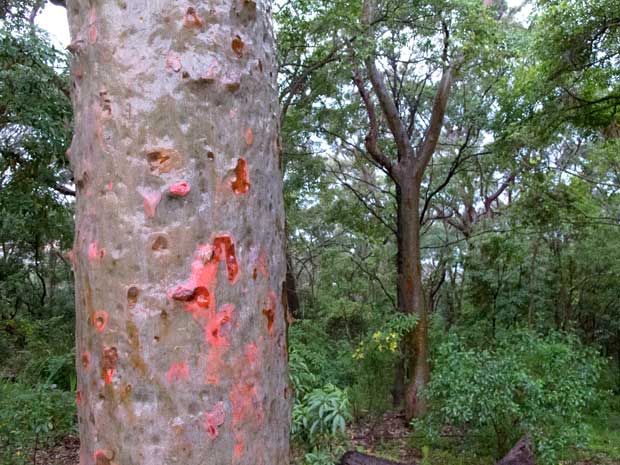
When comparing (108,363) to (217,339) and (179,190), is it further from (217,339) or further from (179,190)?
(179,190)

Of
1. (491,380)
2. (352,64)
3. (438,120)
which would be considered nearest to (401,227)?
(438,120)

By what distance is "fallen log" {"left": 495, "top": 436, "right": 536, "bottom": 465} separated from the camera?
4852mm

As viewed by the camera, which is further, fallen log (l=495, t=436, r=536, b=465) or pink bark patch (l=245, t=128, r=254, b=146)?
fallen log (l=495, t=436, r=536, b=465)

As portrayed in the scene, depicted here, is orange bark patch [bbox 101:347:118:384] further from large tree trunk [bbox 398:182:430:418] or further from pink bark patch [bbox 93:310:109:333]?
large tree trunk [bbox 398:182:430:418]

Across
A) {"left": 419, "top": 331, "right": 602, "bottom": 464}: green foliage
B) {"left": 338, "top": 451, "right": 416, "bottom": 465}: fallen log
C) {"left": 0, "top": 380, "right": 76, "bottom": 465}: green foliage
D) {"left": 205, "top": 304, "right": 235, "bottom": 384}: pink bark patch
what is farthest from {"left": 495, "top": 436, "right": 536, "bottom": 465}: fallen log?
{"left": 205, "top": 304, "right": 235, "bottom": 384}: pink bark patch

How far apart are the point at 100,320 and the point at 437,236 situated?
1391 centimetres

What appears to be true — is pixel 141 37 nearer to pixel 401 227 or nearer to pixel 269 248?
pixel 269 248

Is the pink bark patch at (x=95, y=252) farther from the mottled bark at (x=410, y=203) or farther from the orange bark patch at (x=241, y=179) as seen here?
the mottled bark at (x=410, y=203)

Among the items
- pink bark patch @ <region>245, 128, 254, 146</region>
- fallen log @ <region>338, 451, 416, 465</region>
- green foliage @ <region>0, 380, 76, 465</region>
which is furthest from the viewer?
green foliage @ <region>0, 380, 76, 465</region>

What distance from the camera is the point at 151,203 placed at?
0.91 m

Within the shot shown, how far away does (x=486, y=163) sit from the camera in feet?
35.8

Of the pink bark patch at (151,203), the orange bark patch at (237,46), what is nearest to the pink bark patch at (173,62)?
the orange bark patch at (237,46)

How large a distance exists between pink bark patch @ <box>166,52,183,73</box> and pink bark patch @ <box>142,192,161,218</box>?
0.22 metres

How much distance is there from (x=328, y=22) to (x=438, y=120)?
107 inches
